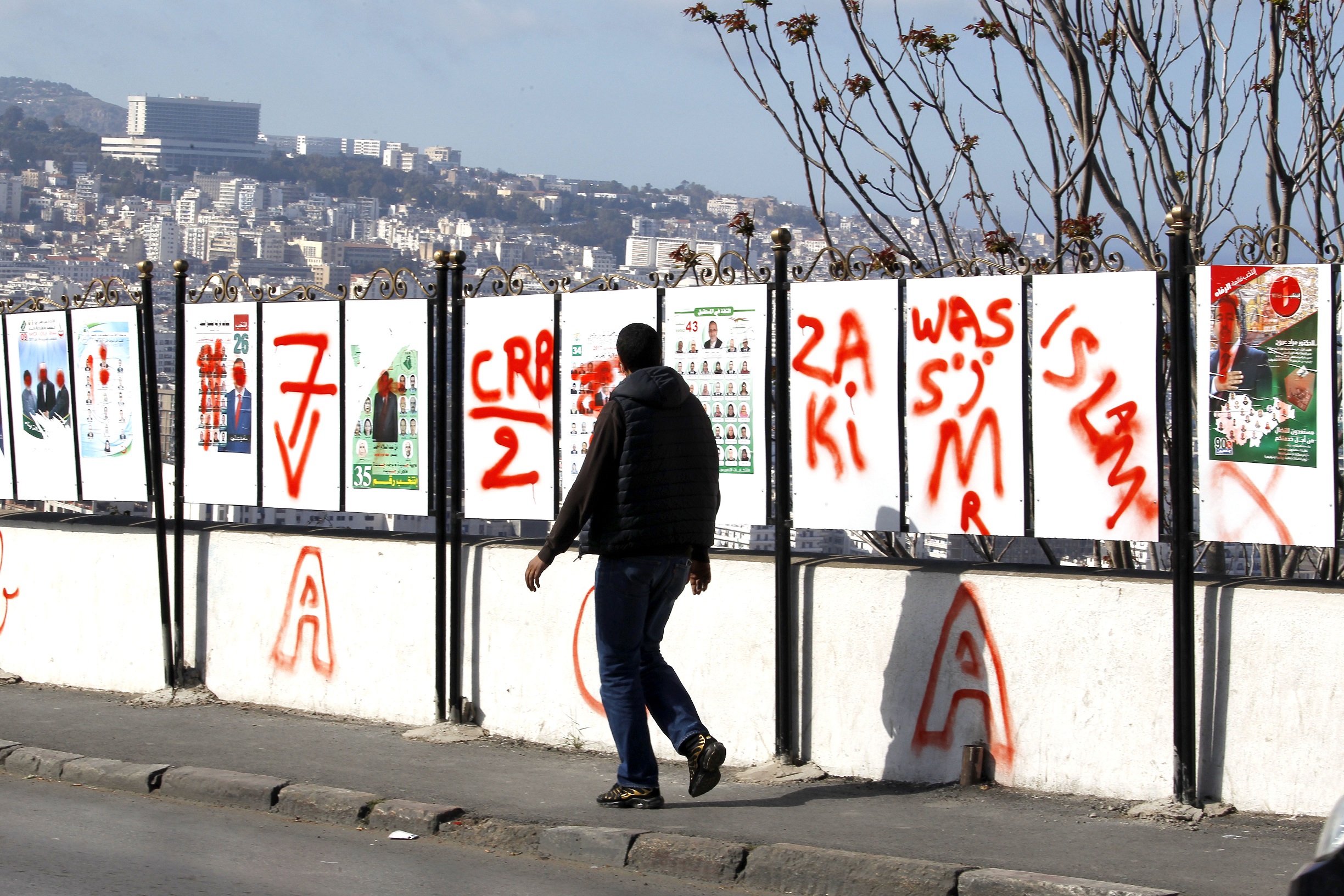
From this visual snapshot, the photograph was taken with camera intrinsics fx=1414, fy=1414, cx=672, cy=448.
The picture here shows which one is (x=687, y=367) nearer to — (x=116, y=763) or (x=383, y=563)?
(x=383, y=563)

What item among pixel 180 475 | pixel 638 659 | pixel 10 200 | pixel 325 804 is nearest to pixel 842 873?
pixel 638 659

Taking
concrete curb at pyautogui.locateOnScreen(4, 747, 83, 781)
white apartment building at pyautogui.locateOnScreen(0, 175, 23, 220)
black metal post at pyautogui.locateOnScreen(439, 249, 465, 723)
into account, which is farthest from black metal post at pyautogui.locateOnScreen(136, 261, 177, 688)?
white apartment building at pyautogui.locateOnScreen(0, 175, 23, 220)

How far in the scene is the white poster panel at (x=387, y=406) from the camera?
25.1ft

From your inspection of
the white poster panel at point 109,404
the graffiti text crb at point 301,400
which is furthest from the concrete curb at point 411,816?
the white poster panel at point 109,404

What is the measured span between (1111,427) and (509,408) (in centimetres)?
305

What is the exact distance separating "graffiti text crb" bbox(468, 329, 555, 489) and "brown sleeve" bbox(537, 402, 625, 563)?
1543 mm

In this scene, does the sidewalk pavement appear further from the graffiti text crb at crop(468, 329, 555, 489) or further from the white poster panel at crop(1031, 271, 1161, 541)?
the graffiti text crb at crop(468, 329, 555, 489)

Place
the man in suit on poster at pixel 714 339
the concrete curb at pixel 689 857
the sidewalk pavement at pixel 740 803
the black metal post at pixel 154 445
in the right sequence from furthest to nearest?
1. the black metal post at pixel 154 445
2. the man in suit on poster at pixel 714 339
3. the concrete curb at pixel 689 857
4. the sidewalk pavement at pixel 740 803

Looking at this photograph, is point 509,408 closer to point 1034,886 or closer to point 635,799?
point 635,799

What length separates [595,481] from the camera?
18.6 ft

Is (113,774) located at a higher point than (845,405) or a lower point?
lower

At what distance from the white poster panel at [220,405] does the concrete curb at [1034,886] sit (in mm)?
5064

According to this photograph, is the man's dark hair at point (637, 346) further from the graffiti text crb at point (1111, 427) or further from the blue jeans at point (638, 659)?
the graffiti text crb at point (1111, 427)

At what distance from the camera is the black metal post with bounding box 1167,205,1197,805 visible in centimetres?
548
